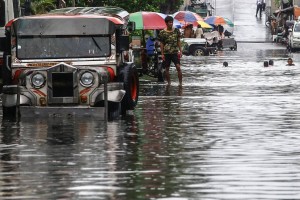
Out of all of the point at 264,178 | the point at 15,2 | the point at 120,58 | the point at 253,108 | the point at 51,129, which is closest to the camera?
the point at 264,178

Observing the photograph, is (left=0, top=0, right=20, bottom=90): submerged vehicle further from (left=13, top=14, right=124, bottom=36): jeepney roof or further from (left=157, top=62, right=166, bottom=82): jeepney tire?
(left=13, top=14, right=124, bottom=36): jeepney roof

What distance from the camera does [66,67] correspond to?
19.9 m

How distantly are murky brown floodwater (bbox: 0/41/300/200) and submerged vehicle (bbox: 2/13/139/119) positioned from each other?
32 cm

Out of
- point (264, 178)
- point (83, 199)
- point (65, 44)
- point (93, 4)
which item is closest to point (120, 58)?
point (65, 44)

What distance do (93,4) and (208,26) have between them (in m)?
21.7

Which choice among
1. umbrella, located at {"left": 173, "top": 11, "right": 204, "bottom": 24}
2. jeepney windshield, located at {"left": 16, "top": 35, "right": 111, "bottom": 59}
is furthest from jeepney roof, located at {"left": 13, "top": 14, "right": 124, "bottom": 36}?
umbrella, located at {"left": 173, "top": 11, "right": 204, "bottom": 24}

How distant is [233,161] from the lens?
14086mm

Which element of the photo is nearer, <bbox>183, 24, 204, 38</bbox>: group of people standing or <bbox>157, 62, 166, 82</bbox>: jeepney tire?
<bbox>157, 62, 166, 82</bbox>: jeepney tire

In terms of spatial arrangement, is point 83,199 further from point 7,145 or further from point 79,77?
point 79,77

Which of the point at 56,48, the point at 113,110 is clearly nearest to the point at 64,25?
the point at 56,48

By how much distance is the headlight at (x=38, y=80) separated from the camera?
20.0 m

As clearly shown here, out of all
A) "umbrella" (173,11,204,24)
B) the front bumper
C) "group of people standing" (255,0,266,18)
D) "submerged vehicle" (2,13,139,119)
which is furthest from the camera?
"group of people standing" (255,0,266,18)

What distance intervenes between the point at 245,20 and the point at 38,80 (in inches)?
3870

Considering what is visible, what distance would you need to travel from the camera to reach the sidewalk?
96.5 meters
